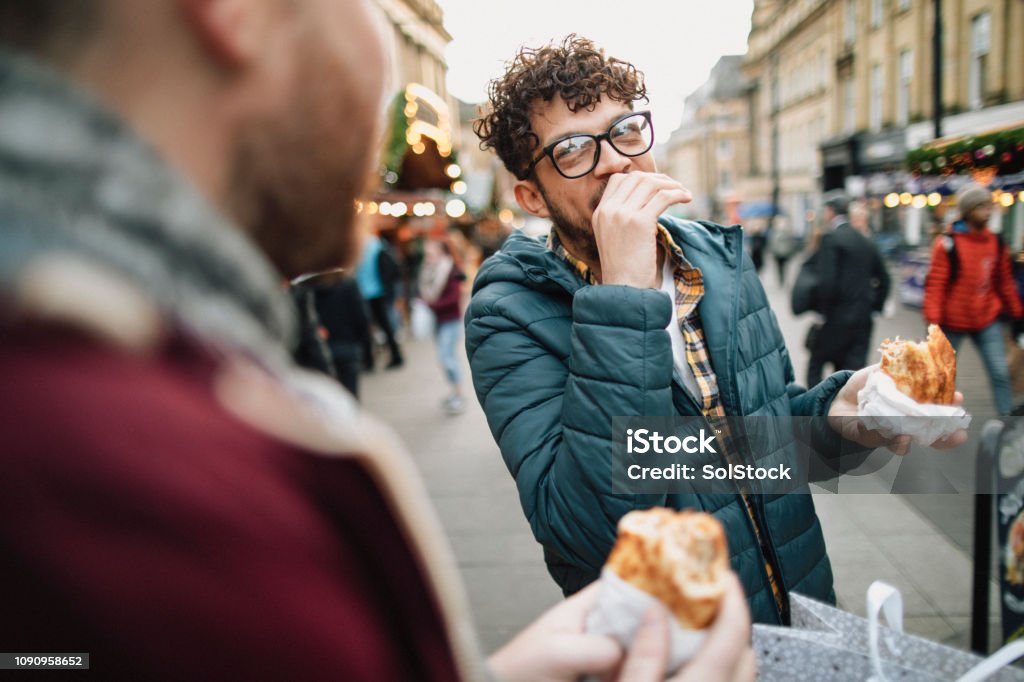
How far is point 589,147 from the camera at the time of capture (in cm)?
150

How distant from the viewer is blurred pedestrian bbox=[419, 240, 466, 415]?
24.0 ft

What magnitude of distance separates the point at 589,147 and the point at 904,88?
10.5 m

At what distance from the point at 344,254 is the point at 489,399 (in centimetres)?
88

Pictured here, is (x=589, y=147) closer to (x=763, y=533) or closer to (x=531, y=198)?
(x=531, y=198)

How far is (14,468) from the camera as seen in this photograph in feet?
1.10

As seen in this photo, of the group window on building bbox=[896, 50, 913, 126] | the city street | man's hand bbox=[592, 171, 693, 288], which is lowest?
the city street

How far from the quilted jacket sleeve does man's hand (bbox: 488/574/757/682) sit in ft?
1.71

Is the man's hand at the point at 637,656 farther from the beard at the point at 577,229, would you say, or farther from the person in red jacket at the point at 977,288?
the person in red jacket at the point at 977,288

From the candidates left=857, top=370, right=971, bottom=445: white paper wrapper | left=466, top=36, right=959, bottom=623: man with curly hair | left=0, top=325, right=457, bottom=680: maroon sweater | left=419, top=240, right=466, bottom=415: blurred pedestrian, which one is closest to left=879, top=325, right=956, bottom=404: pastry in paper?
left=857, top=370, right=971, bottom=445: white paper wrapper

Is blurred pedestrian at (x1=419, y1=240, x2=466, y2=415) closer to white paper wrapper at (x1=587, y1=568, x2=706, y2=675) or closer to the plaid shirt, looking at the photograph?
the plaid shirt

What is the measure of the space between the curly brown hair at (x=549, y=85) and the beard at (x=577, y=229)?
0.14 meters

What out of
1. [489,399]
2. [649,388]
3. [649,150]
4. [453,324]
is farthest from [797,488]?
[453,324]

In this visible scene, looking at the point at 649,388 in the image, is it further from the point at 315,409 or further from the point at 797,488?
the point at 315,409

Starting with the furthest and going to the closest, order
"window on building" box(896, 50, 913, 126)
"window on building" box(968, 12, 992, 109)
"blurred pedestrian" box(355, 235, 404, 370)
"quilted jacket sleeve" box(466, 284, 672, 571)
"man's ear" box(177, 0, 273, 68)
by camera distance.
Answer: "blurred pedestrian" box(355, 235, 404, 370), "window on building" box(968, 12, 992, 109), "window on building" box(896, 50, 913, 126), "quilted jacket sleeve" box(466, 284, 672, 571), "man's ear" box(177, 0, 273, 68)
